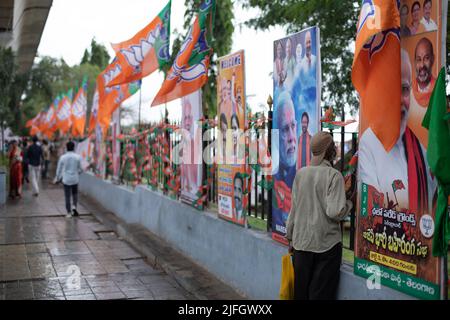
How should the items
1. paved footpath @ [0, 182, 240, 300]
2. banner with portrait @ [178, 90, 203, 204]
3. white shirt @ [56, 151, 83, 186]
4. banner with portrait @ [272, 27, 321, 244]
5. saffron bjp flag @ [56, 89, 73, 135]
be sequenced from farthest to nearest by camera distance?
saffron bjp flag @ [56, 89, 73, 135] → white shirt @ [56, 151, 83, 186] → banner with portrait @ [178, 90, 203, 204] → paved footpath @ [0, 182, 240, 300] → banner with portrait @ [272, 27, 321, 244]

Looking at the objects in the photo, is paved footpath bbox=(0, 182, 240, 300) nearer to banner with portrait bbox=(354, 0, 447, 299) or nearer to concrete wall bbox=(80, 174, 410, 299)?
concrete wall bbox=(80, 174, 410, 299)

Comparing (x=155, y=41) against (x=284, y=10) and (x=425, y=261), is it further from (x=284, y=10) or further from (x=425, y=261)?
(x=425, y=261)

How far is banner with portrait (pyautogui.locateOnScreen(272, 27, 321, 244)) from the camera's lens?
4711mm

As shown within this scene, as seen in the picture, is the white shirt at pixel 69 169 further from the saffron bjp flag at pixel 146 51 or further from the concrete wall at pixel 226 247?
the saffron bjp flag at pixel 146 51

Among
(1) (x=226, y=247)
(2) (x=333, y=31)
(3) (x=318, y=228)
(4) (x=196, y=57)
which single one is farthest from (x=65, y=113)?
(3) (x=318, y=228)

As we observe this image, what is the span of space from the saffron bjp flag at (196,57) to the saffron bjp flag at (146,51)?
5.80 feet

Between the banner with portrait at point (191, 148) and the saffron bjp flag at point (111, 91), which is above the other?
the saffron bjp flag at point (111, 91)

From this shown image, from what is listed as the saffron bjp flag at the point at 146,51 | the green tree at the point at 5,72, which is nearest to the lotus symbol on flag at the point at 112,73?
the saffron bjp flag at the point at 146,51

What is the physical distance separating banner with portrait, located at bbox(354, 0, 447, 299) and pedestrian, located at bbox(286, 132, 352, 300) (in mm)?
237

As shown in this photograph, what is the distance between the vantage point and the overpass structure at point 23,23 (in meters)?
11.3

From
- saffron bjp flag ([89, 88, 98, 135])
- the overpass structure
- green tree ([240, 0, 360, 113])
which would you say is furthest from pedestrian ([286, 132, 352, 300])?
saffron bjp flag ([89, 88, 98, 135])

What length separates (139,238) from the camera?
360 inches

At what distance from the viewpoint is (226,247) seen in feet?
21.2
